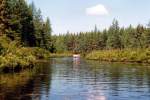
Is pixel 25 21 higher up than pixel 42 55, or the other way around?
pixel 25 21

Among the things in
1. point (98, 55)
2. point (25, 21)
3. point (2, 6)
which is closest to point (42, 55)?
point (25, 21)

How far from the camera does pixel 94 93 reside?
1427 inches

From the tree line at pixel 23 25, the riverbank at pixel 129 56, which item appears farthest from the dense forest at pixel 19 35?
the riverbank at pixel 129 56

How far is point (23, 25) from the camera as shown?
12444 centimetres

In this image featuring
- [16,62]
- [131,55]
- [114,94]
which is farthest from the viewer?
[131,55]

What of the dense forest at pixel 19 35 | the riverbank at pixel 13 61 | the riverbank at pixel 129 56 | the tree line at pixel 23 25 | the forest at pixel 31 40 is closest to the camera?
the riverbank at pixel 13 61

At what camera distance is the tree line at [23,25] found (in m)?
92.8

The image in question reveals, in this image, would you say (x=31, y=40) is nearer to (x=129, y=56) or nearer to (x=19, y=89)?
(x=129, y=56)

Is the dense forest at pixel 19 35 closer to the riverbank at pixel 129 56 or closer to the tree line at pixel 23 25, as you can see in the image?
the tree line at pixel 23 25

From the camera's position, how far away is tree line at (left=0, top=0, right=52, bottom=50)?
92.8 meters

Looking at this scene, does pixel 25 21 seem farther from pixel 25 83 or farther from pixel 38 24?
pixel 25 83

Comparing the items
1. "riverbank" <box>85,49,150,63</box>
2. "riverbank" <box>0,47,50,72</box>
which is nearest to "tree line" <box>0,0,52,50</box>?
"riverbank" <box>0,47,50,72</box>

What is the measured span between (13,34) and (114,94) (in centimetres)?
6591

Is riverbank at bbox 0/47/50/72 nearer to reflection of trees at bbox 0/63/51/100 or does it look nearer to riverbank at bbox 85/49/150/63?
reflection of trees at bbox 0/63/51/100
